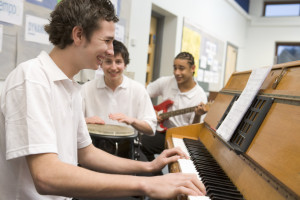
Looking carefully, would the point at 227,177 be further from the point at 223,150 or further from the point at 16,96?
the point at 16,96

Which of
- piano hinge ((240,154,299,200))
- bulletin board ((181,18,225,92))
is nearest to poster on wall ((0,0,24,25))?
piano hinge ((240,154,299,200))

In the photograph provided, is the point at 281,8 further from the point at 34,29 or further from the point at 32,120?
the point at 32,120

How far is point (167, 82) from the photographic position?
11.5 feet

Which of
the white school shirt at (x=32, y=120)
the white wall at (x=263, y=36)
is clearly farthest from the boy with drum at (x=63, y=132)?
the white wall at (x=263, y=36)

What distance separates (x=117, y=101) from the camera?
2443 mm

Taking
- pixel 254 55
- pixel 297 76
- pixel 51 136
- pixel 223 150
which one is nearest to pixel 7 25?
pixel 51 136

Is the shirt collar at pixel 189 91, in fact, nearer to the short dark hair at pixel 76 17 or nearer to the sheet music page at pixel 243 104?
the sheet music page at pixel 243 104

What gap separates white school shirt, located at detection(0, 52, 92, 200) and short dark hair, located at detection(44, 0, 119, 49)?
0.12 metres

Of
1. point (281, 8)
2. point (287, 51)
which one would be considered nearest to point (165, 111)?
point (287, 51)

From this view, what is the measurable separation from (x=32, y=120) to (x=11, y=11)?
1.66 m

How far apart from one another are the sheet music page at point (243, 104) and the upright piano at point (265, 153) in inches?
1.2

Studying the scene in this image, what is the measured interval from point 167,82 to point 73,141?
2345 millimetres

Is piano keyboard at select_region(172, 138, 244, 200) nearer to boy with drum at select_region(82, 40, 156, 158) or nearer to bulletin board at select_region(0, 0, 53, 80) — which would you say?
boy with drum at select_region(82, 40, 156, 158)

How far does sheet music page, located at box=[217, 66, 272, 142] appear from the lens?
1271mm
